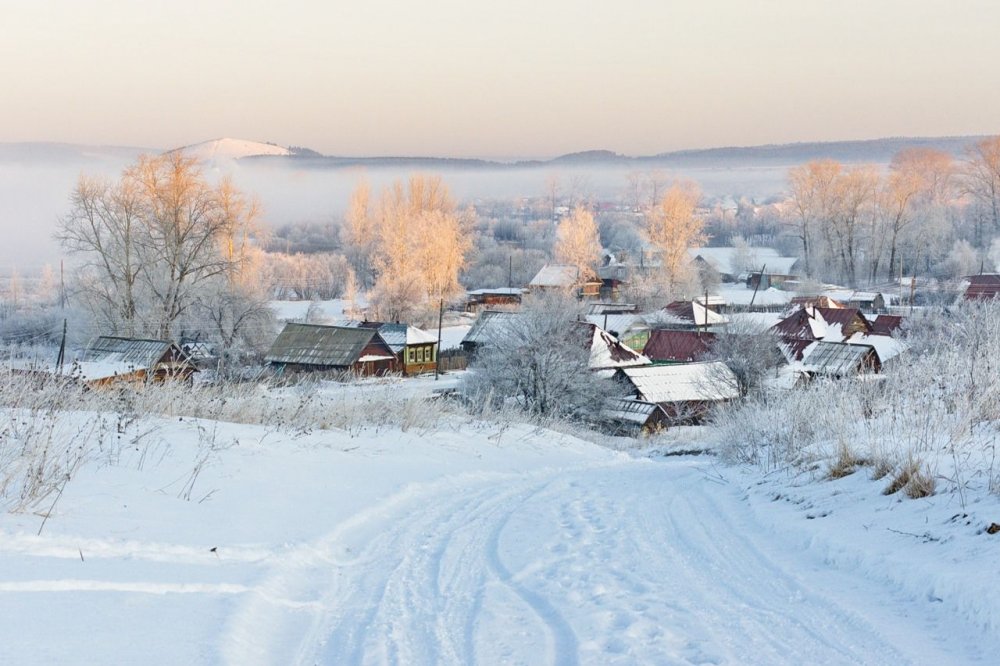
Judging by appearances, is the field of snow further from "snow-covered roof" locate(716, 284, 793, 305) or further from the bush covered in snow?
"snow-covered roof" locate(716, 284, 793, 305)

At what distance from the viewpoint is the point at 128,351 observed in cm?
2603

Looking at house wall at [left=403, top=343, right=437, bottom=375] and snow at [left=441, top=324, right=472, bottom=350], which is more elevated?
house wall at [left=403, top=343, right=437, bottom=375]

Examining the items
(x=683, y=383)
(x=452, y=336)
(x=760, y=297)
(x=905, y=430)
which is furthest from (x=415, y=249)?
(x=905, y=430)

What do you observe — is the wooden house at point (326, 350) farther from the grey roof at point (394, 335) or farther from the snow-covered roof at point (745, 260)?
the snow-covered roof at point (745, 260)

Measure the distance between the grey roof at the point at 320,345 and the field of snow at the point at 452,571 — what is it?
30.6 meters

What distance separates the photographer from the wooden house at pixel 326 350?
3716 centimetres

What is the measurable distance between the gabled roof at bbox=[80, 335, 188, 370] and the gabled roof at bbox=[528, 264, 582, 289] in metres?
42.4

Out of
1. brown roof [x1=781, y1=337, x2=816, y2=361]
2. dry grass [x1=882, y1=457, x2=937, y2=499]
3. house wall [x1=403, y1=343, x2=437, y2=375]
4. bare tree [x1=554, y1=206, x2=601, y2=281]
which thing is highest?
dry grass [x1=882, y1=457, x2=937, y2=499]

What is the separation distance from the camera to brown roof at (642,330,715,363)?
130ft

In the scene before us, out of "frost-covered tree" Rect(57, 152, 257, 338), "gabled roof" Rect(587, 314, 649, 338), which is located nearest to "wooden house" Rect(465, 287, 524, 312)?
"gabled roof" Rect(587, 314, 649, 338)

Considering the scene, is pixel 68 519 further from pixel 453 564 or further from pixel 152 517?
pixel 453 564

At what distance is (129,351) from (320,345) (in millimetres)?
12469

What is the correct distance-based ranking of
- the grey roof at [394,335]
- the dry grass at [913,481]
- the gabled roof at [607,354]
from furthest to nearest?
1. the grey roof at [394,335]
2. the gabled roof at [607,354]
3. the dry grass at [913,481]

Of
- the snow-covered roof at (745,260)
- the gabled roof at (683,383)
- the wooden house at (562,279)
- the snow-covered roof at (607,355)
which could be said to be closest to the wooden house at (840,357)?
the gabled roof at (683,383)
